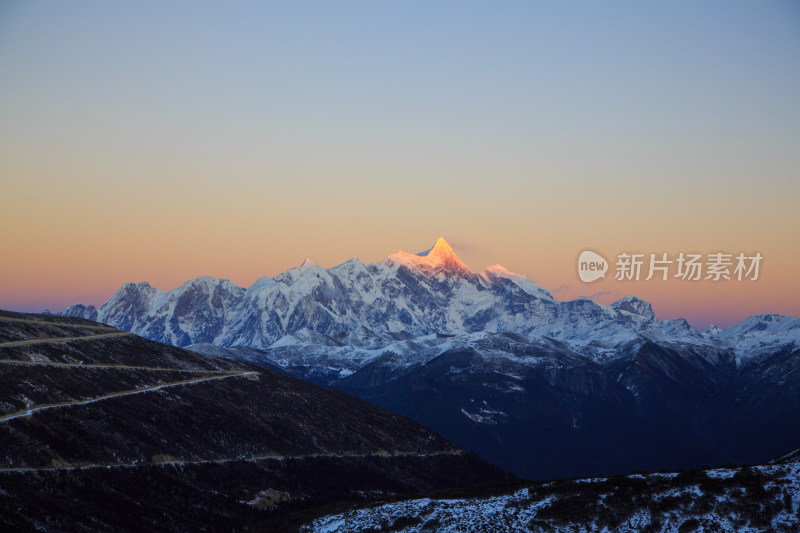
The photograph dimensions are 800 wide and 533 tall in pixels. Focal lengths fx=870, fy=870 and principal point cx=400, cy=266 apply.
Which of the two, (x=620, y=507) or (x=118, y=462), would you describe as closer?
(x=620, y=507)

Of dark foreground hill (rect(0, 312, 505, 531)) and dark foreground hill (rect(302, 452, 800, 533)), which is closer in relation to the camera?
dark foreground hill (rect(302, 452, 800, 533))

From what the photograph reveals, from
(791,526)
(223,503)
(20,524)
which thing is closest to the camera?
(791,526)

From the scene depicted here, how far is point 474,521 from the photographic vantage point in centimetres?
9900

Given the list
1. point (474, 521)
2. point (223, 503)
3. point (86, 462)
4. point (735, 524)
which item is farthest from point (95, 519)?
point (735, 524)

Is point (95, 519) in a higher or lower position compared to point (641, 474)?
lower

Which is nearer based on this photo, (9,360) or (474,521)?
(474,521)

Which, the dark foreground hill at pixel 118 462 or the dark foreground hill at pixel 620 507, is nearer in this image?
the dark foreground hill at pixel 620 507

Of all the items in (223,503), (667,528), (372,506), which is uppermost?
(667,528)

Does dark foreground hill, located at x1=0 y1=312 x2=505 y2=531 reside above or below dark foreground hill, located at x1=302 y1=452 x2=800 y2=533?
below

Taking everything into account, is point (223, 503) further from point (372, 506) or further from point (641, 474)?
point (641, 474)

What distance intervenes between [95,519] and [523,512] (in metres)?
61.5

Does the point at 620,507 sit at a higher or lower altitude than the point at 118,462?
higher

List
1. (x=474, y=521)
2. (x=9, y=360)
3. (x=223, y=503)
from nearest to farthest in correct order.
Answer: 1. (x=474, y=521)
2. (x=223, y=503)
3. (x=9, y=360)

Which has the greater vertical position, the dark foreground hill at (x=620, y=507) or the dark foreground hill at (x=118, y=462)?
the dark foreground hill at (x=620, y=507)
